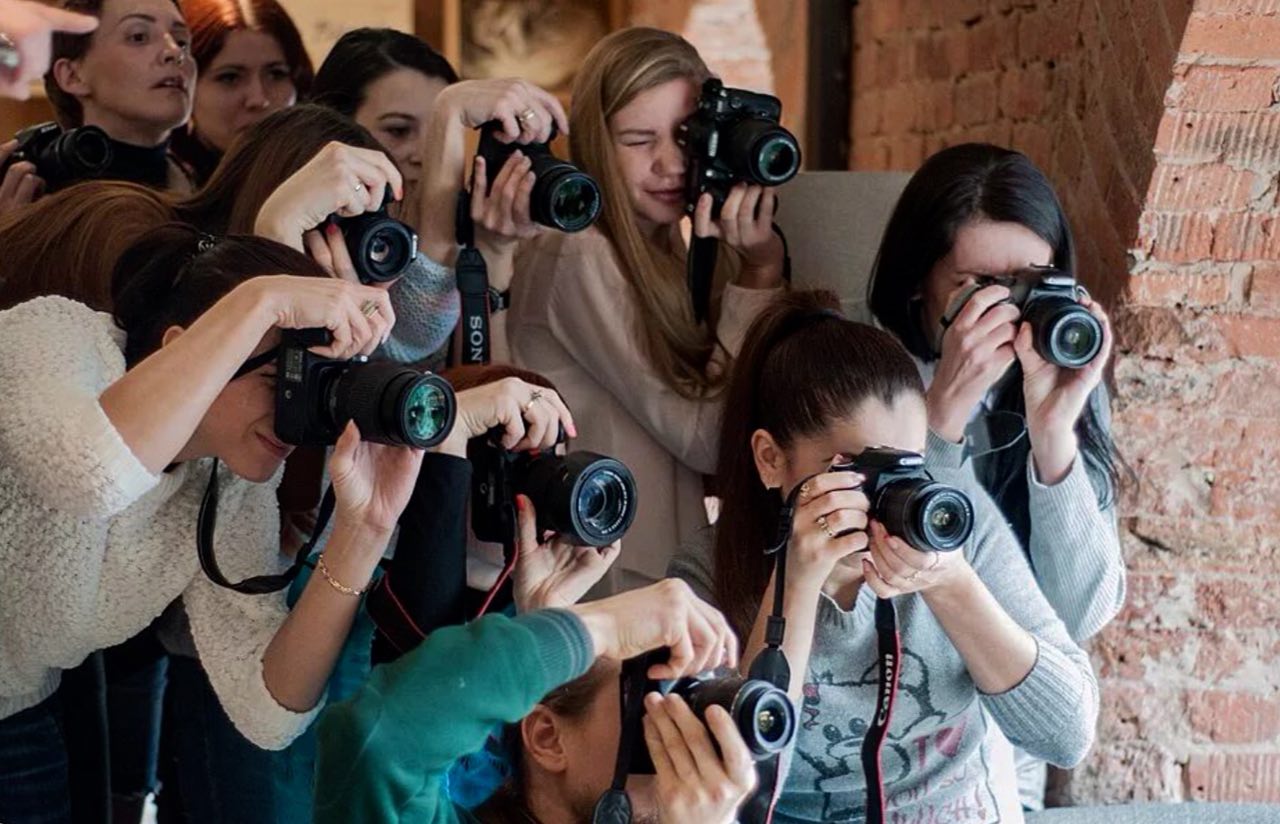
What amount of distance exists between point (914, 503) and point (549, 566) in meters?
0.36

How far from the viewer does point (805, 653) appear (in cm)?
182

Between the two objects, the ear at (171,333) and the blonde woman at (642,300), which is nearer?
the ear at (171,333)

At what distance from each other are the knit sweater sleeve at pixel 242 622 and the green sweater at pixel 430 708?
424 mm

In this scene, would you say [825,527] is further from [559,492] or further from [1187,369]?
[1187,369]

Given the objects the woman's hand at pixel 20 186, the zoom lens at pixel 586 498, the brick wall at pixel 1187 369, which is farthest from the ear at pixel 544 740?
the brick wall at pixel 1187 369

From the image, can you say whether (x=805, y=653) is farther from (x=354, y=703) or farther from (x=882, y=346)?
(x=354, y=703)

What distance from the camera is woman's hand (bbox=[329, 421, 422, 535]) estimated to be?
1.77 meters

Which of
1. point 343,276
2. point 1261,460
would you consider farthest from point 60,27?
point 1261,460

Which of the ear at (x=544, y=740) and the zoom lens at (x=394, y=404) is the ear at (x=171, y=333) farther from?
the ear at (x=544, y=740)

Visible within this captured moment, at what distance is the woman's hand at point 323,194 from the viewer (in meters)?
1.98

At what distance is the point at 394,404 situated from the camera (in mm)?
1691

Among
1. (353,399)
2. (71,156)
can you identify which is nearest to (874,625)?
(353,399)

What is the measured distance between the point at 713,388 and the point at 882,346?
1.22 feet

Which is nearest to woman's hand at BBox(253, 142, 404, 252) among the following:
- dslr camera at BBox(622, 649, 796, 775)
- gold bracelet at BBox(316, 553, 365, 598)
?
gold bracelet at BBox(316, 553, 365, 598)
